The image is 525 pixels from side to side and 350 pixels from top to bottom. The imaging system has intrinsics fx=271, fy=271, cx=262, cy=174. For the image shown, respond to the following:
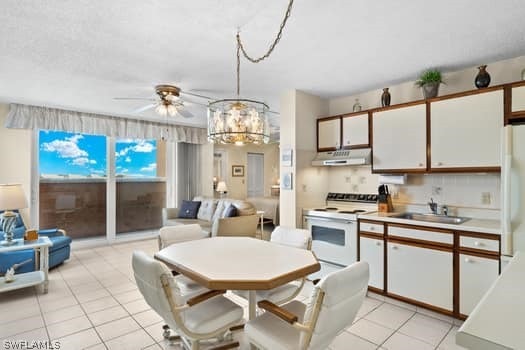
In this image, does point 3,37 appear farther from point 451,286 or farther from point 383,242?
point 451,286

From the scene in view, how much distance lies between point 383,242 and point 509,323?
210 cm

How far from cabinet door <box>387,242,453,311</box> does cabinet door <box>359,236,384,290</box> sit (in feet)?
0.25

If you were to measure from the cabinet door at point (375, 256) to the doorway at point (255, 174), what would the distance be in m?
5.70

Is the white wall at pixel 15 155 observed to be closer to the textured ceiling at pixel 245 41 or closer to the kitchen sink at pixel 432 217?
the textured ceiling at pixel 245 41

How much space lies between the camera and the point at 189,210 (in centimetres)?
543

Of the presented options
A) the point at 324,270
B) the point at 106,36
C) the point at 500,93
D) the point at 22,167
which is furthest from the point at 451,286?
the point at 22,167

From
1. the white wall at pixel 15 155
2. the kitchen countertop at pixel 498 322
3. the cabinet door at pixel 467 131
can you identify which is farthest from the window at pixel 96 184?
the kitchen countertop at pixel 498 322

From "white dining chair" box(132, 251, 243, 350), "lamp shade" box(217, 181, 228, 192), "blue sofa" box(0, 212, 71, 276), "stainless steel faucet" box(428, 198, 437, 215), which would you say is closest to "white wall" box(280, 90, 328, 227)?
"stainless steel faucet" box(428, 198, 437, 215)

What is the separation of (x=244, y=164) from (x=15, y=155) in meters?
5.13

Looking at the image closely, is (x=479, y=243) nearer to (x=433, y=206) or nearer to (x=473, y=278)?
(x=473, y=278)

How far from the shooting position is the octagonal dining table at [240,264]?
1590 mm

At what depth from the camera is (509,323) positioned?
2.72 ft

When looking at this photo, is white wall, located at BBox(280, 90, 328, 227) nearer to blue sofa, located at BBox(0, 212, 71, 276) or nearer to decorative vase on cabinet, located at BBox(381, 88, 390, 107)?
decorative vase on cabinet, located at BBox(381, 88, 390, 107)

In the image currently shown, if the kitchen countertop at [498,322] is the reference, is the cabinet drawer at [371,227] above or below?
below
